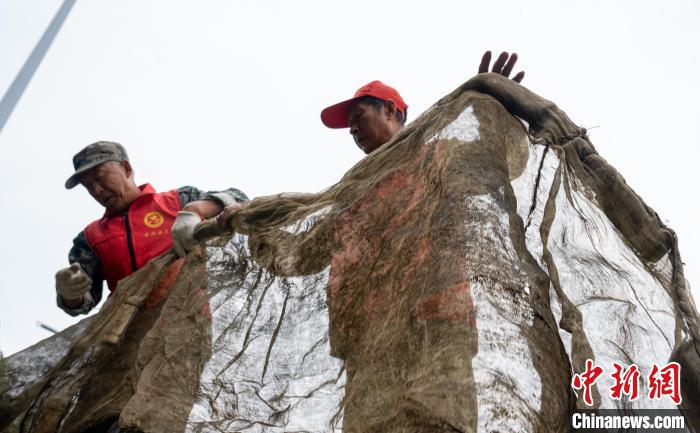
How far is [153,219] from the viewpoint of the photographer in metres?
4.05

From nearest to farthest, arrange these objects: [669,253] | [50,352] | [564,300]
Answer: [564,300] < [669,253] < [50,352]

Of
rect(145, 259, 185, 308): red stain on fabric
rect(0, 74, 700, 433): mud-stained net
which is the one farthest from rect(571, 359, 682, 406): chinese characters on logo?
rect(145, 259, 185, 308): red stain on fabric

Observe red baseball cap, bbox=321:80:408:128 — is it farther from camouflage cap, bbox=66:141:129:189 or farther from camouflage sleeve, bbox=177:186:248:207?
camouflage cap, bbox=66:141:129:189

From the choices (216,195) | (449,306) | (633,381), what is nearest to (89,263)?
(216,195)

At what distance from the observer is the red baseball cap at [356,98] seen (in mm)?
4477

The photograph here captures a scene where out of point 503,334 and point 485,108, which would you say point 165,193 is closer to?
point 485,108

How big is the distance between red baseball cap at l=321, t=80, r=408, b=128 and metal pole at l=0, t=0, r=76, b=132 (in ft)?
4.87

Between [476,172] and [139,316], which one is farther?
[139,316]

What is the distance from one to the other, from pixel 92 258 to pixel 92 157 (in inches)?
22.4

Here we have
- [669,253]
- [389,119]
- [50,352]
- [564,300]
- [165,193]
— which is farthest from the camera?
[389,119]

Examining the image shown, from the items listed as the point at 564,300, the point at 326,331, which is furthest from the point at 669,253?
the point at 326,331

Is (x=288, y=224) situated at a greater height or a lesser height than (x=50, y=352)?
greater

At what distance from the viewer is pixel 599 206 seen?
112 inches

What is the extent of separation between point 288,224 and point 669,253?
4.69 feet
